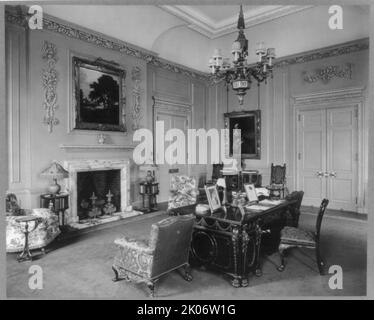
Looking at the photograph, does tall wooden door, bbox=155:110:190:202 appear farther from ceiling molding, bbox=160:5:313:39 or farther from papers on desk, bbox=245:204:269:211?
papers on desk, bbox=245:204:269:211

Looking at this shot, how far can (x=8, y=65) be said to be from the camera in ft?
11.8

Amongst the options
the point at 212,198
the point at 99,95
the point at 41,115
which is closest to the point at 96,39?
the point at 99,95

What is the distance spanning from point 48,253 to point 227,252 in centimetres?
202

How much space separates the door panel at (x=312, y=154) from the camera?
5406 mm

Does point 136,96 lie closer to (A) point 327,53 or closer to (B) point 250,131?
(B) point 250,131

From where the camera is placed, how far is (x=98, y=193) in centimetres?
482

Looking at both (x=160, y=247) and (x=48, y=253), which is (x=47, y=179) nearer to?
(x=48, y=253)

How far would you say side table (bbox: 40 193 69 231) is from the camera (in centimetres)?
374

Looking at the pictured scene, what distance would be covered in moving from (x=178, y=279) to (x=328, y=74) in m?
4.76

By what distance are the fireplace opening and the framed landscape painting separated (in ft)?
2.64

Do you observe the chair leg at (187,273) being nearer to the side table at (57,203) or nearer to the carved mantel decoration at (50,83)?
the side table at (57,203)

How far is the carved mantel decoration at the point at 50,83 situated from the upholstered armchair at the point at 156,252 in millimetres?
2540

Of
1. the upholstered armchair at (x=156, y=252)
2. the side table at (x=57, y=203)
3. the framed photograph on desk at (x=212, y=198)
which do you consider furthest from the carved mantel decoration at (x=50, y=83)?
the framed photograph on desk at (x=212, y=198)

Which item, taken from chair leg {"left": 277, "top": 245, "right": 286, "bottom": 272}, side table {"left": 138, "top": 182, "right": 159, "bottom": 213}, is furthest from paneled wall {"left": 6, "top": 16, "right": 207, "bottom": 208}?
chair leg {"left": 277, "top": 245, "right": 286, "bottom": 272}
